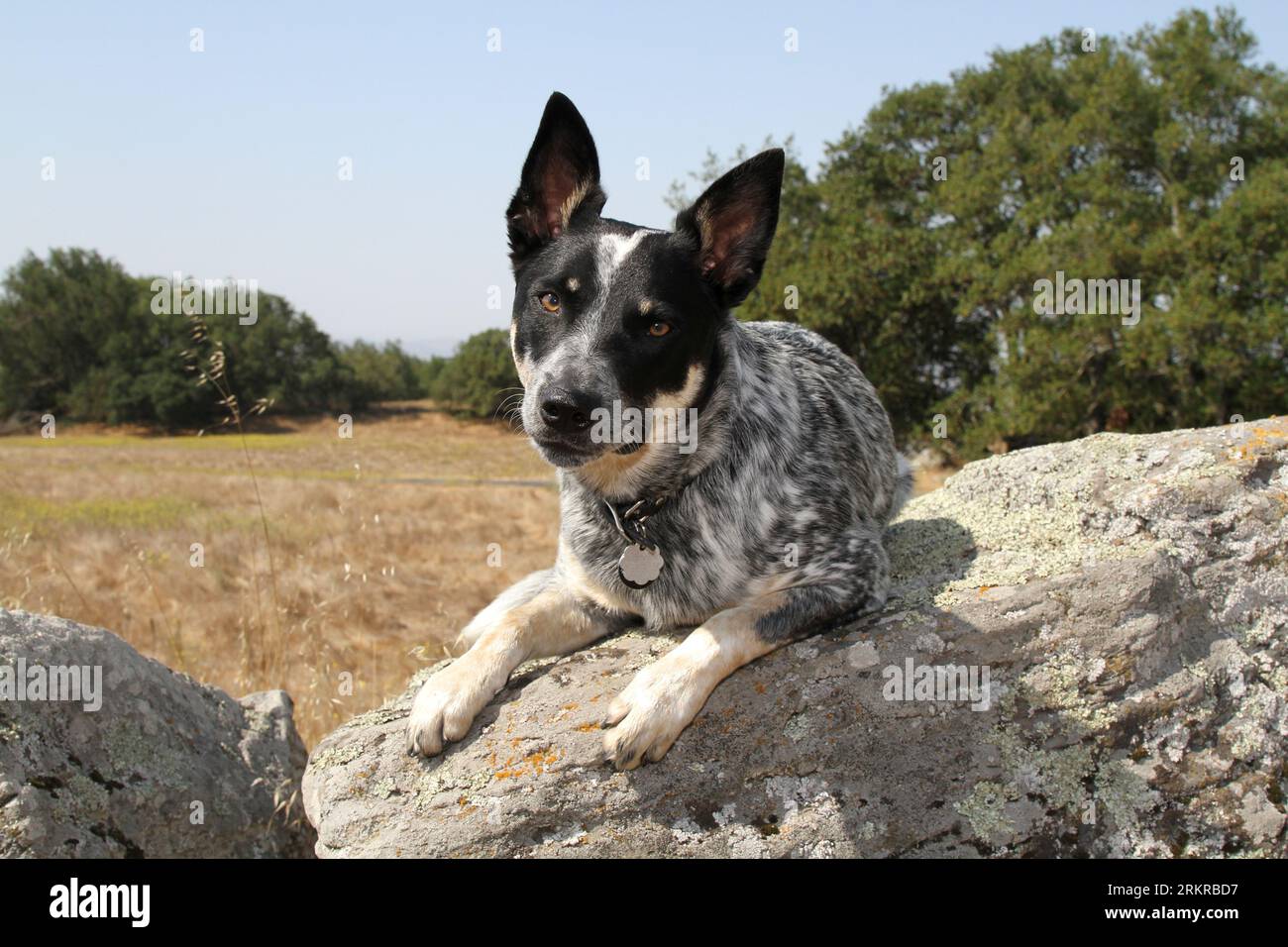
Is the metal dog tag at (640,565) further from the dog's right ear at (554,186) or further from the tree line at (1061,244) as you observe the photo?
the tree line at (1061,244)

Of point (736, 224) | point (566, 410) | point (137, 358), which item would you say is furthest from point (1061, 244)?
point (137, 358)

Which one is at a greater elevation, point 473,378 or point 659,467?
point 473,378

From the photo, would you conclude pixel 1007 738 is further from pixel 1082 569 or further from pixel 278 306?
pixel 278 306

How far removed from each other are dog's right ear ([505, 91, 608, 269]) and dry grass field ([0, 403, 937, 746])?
3.56 ft

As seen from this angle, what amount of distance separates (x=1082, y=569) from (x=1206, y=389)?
2208cm

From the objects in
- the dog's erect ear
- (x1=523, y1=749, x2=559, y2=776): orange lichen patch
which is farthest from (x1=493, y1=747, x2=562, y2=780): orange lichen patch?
the dog's erect ear

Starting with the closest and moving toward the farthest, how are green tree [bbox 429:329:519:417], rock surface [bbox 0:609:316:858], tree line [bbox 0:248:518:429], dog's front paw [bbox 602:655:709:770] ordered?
dog's front paw [bbox 602:655:709:770] → rock surface [bbox 0:609:316:858] → tree line [bbox 0:248:518:429] → green tree [bbox 429:329:519:417]

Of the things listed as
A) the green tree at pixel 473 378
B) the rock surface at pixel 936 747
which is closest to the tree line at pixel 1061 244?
the rock surface at pixel 936 747

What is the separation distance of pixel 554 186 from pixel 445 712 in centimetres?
255

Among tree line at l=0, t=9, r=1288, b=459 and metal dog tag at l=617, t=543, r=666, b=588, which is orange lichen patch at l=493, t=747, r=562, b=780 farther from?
tree line at l=0, t=9, r=1288, b=459

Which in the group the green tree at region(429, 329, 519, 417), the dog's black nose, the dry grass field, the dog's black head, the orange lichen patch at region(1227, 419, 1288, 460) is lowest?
the dry grass field

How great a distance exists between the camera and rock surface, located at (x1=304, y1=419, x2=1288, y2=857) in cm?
380

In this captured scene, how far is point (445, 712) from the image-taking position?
3.99 m

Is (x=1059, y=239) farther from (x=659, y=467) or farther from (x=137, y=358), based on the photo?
(x=137, y=358)
